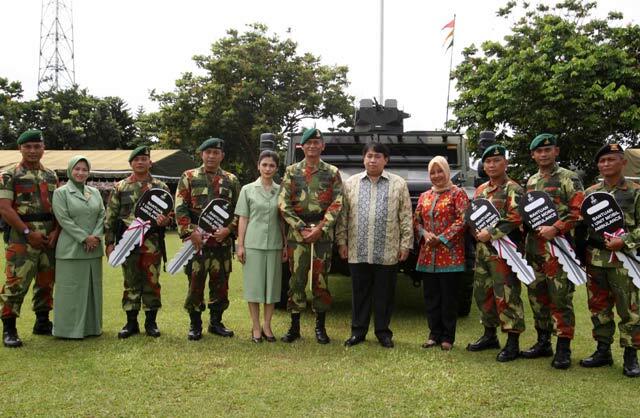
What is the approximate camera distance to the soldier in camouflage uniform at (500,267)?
4230 millimetres

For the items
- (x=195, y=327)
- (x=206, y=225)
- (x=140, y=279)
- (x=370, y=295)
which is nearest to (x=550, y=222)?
(x=370, y=295)

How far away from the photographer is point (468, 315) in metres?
5.98

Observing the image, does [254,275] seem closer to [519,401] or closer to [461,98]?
[519,401]

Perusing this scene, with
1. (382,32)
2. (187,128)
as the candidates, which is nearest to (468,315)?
(382,32)

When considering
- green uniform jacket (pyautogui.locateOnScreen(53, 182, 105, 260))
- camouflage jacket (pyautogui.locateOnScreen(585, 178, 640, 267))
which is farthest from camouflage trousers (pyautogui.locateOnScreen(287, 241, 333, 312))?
camouflage jacket (pyautogui.locateOnScreen(585, 178, 640, 267))

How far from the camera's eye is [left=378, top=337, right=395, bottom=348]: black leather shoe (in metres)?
4.61

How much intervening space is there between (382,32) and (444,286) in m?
13.9

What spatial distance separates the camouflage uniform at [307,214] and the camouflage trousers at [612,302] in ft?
6.43

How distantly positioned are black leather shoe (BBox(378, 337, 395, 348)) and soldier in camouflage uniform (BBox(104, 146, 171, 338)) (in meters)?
1.86

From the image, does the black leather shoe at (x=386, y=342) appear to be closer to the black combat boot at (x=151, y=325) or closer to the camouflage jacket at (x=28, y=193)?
the black combat boot at (x=151, y=325)

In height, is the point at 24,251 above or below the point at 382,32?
below

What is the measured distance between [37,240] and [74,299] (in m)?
0.56

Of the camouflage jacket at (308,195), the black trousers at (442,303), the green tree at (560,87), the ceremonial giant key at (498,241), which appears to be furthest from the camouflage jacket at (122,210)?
the green tree at (560,87)

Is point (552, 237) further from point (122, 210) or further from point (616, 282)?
point (122, 210)
